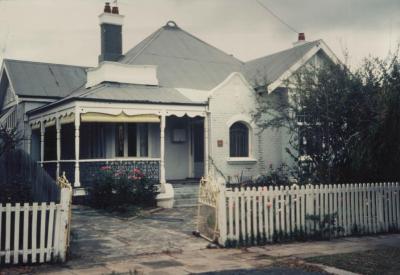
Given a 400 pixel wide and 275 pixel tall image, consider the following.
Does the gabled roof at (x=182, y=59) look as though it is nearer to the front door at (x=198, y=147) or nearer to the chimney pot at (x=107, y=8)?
the front door at (x=198, y=147)

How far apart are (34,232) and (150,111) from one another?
8.91 meters

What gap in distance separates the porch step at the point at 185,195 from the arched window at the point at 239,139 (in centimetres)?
243

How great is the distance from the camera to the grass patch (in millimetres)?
6961

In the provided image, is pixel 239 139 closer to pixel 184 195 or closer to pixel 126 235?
pixel 184 195

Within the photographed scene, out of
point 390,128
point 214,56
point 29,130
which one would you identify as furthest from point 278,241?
point 214,56

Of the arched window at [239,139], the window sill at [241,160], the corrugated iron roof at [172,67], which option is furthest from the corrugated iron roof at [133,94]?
the window sill at [241,160]

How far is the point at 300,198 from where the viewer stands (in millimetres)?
9828

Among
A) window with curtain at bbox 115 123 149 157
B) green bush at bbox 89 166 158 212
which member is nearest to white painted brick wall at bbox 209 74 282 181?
window with curtain at bbox 115 123 149 157

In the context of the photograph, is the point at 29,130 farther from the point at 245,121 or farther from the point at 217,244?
the point at 217,244

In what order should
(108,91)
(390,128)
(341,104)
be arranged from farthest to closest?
(108,91)
(341,104)
(390,128)

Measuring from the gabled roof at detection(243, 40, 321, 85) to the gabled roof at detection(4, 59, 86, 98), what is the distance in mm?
8099

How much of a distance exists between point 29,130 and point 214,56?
9838mm

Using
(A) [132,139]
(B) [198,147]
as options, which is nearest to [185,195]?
(A) [132,139]

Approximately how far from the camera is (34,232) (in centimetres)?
743
